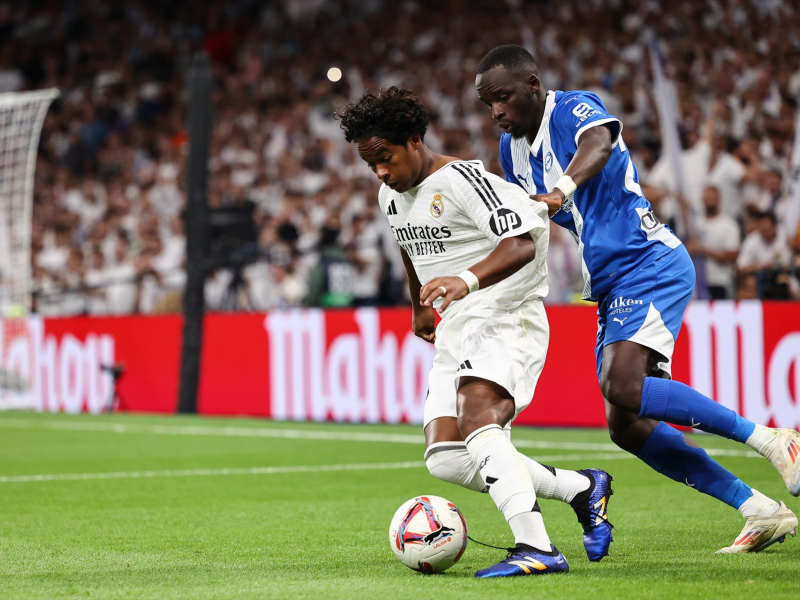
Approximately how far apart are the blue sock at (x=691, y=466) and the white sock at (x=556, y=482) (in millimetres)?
356

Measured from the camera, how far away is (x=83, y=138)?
74.0 feet

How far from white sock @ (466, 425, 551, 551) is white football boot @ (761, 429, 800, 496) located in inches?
40.4

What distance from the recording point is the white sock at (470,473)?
14.8ft

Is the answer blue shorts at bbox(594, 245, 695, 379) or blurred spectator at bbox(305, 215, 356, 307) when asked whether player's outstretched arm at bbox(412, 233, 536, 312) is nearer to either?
blue shorts at bbox(594, 245, 695, 379)

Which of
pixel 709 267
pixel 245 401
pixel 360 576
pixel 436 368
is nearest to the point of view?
pixel 360 576

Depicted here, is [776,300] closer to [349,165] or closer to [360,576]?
[360,576]

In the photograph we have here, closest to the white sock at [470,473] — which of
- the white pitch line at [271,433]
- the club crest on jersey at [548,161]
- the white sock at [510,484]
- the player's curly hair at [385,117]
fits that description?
the white sock at [510,484]

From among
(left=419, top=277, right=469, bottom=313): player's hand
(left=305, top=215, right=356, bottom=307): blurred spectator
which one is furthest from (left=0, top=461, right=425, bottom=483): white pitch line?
(left=305, top=215, right=356, bottom=307): blurred spectator

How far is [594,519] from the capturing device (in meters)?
4.63

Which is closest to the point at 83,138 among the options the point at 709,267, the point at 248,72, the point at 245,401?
the point at 248,72

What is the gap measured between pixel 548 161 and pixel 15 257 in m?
11.7

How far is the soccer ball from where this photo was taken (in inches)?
170

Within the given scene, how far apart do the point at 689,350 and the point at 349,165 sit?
26.5ft

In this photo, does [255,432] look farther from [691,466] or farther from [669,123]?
[691,466]
